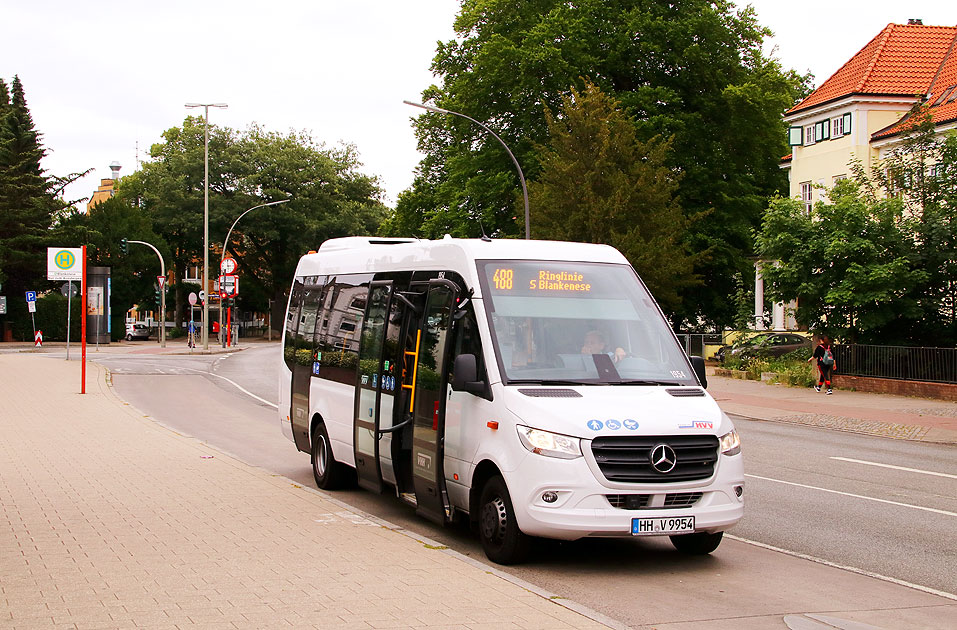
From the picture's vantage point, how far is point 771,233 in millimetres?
30516

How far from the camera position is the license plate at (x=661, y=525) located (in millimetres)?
7621

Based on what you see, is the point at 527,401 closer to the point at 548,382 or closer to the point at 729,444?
the point at 548,382

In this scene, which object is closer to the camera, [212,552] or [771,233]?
[212,552]

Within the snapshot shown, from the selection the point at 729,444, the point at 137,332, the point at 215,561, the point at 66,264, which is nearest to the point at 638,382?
the point at 729,444

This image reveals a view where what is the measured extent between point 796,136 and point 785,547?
133 feet

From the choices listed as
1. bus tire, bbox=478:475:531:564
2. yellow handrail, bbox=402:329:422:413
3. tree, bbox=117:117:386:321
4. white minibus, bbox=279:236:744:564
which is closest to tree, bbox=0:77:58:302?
tree, bbox=117:117:386:321

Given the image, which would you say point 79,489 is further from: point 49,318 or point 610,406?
point 49,318

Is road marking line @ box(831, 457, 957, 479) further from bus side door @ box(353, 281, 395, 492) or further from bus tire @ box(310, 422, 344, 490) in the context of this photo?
bus side door @ box(353, 281, 395, 492)

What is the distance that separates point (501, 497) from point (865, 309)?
23.4 meters

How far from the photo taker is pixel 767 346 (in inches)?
1487

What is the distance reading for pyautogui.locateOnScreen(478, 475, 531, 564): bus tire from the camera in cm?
791

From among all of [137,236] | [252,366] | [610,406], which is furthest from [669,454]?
[137,236]

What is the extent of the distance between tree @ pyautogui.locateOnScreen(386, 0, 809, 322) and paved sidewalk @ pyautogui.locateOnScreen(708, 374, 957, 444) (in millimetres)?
10822

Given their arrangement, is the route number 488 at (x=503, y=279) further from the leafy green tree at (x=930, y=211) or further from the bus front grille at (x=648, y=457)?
the leafy green tree at (x=930, y=211)
